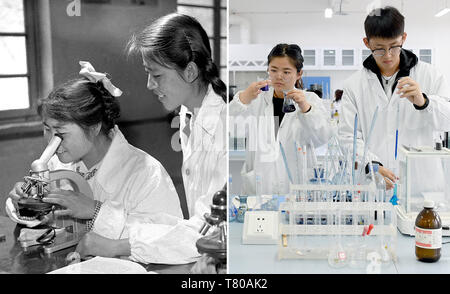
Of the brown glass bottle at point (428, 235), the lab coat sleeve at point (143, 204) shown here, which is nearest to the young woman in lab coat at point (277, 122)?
the lab coat sleeve at point (143, 204)

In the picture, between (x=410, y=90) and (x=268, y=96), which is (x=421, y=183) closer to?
(x=410, y=90)

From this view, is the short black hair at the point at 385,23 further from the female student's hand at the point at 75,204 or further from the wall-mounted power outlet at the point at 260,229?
the female student's hand at the point at 75,204

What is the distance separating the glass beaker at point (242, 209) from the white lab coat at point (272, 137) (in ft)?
0.08

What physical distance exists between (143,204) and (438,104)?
3.87 feet

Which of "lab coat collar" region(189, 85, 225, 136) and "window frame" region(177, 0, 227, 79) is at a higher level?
→ "window frame" region(177, 0, 227, 79)

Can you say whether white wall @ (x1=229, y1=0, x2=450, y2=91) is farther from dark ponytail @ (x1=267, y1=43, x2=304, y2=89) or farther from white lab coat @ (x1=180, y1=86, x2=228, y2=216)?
white lab coat @ (x1=180, y1=86, x2=228, y2=216)

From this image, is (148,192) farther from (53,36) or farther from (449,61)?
(449,61)

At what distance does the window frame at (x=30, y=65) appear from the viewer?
173 cm

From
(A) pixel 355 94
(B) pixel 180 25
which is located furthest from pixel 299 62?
(B) pixel 180 25

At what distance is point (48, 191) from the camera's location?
5.71ft

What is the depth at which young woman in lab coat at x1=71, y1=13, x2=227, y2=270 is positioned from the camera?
167 cm

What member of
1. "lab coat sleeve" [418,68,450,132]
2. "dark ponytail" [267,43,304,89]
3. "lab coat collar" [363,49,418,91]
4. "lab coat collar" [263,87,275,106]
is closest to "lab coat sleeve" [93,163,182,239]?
"lab coat collar" [263,87,275,106]

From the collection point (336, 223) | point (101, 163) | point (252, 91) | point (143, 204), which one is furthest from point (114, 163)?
point (336, 223)

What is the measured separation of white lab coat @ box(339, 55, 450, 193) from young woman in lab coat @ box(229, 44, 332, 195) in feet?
0.35
